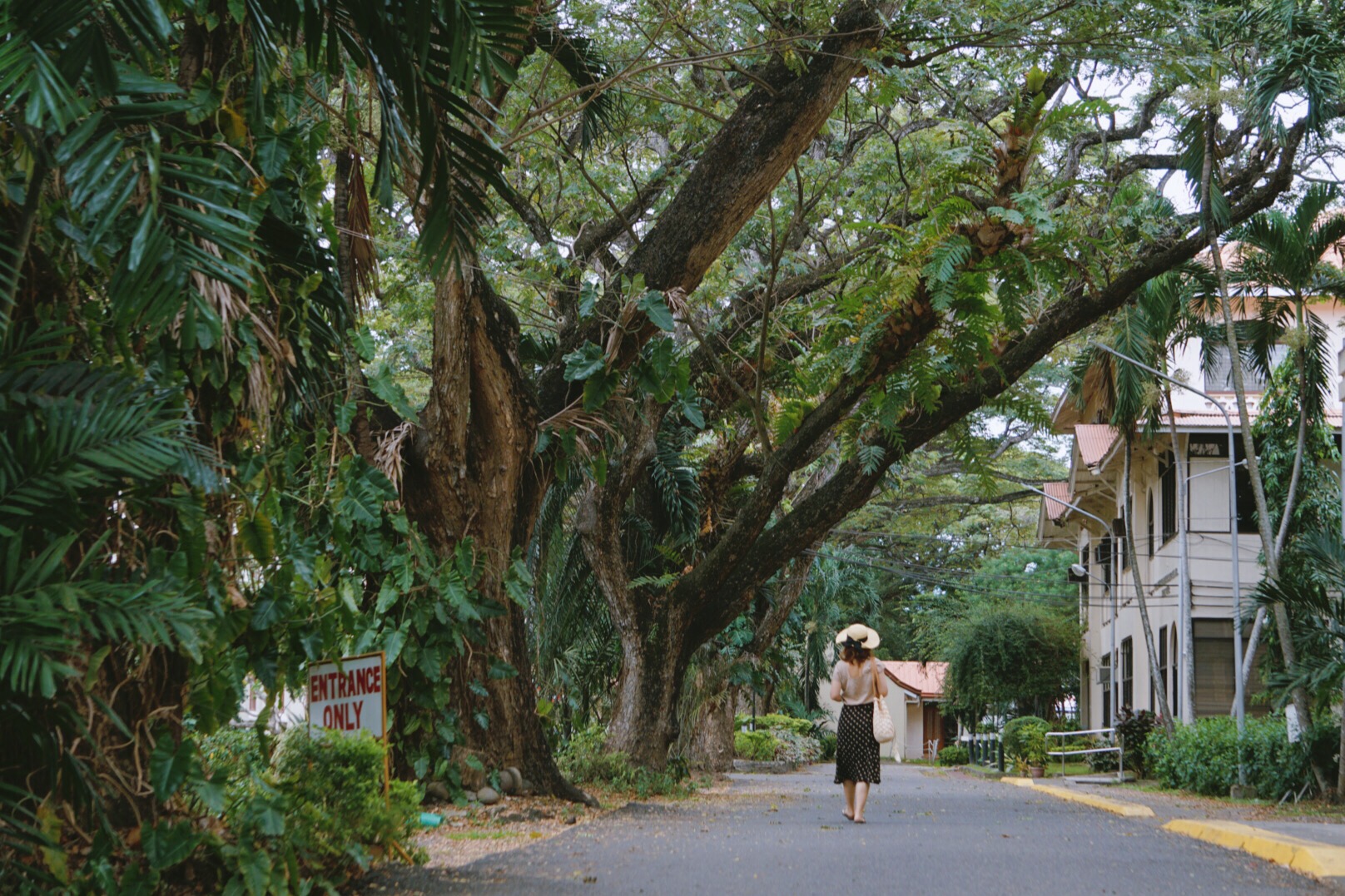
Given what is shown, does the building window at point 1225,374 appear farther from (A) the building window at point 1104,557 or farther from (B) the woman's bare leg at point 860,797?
(B) the woman's bare leg at point 860,797

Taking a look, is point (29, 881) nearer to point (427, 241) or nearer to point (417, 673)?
point (427, 241)

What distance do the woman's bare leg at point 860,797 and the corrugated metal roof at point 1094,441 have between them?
1869cm

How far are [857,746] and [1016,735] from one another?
20311 mm

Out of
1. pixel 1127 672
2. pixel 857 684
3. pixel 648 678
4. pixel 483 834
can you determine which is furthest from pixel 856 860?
pixel 1127 672

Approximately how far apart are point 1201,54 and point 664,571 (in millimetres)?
8684

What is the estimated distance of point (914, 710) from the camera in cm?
6203

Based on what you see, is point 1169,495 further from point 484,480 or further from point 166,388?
point 166,388

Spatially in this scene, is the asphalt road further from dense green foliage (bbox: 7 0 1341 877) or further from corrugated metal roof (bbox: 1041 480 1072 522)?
corrugated metal roof (bbox: 1041 480 1072 522)

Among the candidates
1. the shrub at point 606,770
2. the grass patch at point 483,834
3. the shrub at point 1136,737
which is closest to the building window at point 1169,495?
the shrub at point 1136,737

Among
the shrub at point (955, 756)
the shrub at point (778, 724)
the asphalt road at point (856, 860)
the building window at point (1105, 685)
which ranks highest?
the building window at point (1105, 685)

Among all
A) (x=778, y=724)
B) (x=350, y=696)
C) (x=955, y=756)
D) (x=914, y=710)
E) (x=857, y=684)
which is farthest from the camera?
(x=914, y=710)

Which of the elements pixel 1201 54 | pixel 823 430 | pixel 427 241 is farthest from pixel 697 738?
pixel 427 241

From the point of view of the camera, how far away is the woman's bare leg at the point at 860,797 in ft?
36.8

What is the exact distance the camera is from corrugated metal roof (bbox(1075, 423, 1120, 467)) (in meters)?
29.0
